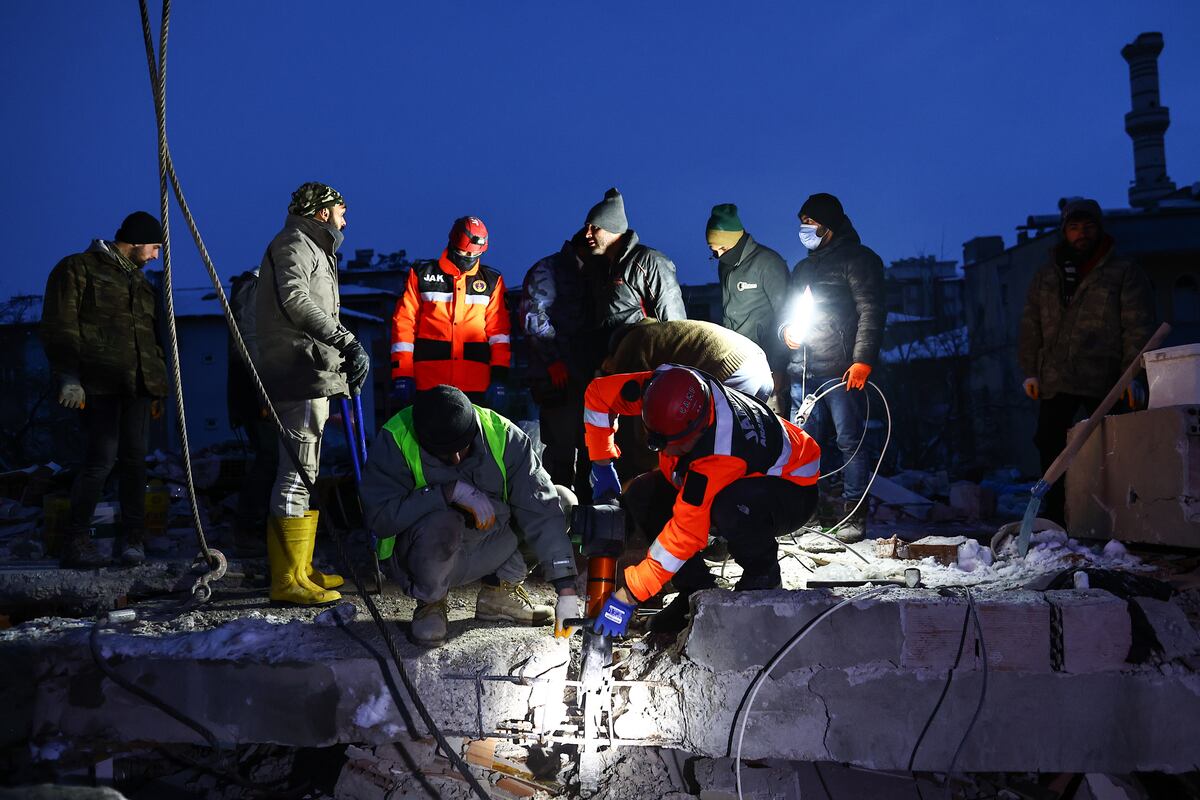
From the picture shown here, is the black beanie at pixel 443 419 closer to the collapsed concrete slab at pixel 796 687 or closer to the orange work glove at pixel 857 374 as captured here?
the collapsed concrete slab at pixel 796 687

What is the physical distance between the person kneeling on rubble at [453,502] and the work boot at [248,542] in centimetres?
132

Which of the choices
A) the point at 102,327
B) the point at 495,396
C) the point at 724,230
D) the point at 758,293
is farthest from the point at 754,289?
the point at 102,327

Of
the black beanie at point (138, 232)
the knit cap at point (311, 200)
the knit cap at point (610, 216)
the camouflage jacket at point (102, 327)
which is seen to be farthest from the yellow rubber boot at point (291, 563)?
the knit cap at point (610, 216)

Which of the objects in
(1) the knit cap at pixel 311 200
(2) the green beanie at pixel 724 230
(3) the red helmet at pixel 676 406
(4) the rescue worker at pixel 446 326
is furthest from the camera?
(2) the green beanie at pixel 724 230

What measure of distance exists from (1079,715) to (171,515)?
639 centimetres

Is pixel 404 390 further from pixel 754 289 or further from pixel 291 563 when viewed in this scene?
pixel 754 289

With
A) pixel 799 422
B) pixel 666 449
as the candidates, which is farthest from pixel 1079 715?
pixel 799 422

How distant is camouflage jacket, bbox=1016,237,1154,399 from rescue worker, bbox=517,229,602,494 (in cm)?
249

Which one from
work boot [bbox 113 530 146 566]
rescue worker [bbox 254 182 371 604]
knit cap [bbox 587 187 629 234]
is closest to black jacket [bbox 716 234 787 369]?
knit cap [bbox 587 187 629 234]

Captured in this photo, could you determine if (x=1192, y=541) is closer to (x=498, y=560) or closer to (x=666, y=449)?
(x=666, y=449)

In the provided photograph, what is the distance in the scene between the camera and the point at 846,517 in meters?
4.60

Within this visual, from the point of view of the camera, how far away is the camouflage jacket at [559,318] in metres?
4.76

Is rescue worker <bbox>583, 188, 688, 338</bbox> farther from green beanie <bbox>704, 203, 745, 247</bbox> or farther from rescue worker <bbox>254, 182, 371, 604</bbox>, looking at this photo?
rescue worker <bbox>254, 182, 371, 604</bbox>

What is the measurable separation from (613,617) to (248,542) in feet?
Answer: 7.58
